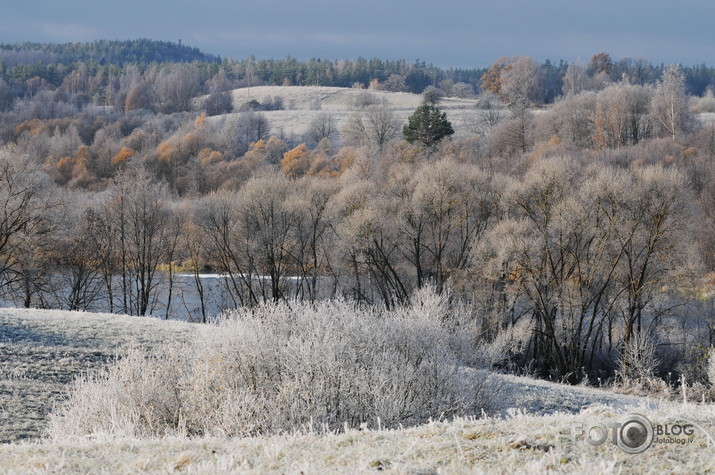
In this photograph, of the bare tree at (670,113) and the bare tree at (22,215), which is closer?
the bare tree at (22,215)

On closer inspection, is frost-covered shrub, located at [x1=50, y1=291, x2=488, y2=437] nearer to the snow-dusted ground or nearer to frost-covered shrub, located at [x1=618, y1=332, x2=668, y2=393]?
frost-covered shrub, located at [x1=618, y1=332, x2=668, y2=393]

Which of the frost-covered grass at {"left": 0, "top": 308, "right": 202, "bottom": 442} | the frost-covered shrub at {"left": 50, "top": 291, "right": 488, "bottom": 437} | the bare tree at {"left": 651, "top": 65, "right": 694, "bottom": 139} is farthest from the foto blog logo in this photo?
the bare tree at {"left": 651, "top": 65, "right": 694, "bottom": 139}

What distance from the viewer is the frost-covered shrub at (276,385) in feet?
41.2

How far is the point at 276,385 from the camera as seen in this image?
14.3 metres

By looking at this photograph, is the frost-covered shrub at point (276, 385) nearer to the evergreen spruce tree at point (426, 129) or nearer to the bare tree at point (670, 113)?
the evergreen spruce tree at point (426, 129)

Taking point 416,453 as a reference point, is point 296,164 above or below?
below

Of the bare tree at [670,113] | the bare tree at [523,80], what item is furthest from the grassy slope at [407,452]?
the bare tree at [523,80]

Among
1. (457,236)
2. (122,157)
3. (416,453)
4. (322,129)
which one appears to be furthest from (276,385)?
(322,129)

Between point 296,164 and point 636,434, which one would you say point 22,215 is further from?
point 296,164

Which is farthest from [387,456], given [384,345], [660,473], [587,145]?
[587,145]

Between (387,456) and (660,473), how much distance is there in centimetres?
206

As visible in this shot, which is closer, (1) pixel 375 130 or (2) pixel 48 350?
(2) pixel 48 350

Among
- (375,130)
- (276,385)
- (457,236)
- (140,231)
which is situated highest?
(375,130)

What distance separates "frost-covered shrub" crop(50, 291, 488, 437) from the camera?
12570mm
